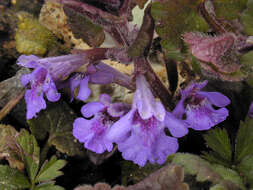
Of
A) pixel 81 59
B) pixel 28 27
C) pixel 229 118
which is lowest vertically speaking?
pixel 229 118

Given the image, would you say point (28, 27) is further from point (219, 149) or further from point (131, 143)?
point (219, 149)

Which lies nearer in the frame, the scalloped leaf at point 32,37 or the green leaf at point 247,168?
the green leaf at point 247,168

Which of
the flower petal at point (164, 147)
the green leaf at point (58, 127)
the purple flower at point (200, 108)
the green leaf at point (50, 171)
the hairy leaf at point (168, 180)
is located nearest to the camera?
the hairy leaf at point (168, 180)

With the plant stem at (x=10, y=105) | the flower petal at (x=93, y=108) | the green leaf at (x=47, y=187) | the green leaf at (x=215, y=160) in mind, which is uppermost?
the flower petal at (x=93, y=108)

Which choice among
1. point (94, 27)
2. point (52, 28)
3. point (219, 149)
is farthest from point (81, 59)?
point (52, 28)

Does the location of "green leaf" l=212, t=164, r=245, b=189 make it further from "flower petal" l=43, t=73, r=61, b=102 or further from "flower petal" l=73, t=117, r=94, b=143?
"flower petal" l=43, t=73, r=61, b=102

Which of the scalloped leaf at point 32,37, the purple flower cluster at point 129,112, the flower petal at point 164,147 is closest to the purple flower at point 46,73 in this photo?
the purple flower cluster at point 129,112

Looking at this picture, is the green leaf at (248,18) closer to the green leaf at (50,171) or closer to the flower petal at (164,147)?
the flower petal at (164,147)
